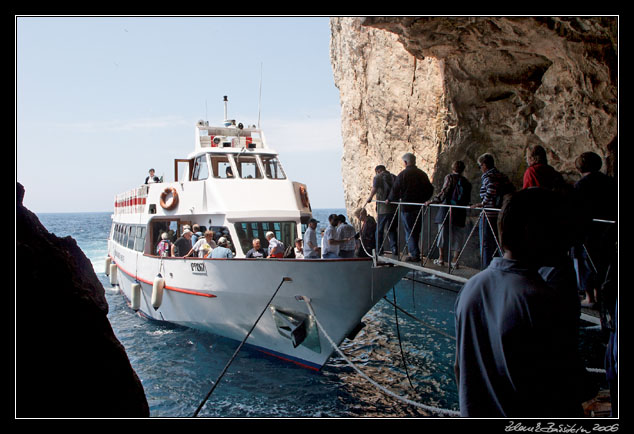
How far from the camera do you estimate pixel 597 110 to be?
1214 cm

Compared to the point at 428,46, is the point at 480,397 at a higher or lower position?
lower

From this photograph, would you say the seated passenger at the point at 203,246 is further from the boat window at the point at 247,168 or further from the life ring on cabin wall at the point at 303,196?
the life ring on cabin wall at the point at 303,196

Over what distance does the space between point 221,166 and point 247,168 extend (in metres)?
0.71

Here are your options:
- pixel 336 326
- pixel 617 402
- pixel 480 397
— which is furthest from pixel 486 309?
pixel 336 326

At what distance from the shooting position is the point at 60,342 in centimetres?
326

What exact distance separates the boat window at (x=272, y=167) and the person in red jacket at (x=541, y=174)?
354 inches

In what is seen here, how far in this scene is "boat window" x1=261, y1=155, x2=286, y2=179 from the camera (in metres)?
14.0

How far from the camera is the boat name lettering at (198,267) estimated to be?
37.5 ft

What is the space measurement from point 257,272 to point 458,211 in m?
4.39

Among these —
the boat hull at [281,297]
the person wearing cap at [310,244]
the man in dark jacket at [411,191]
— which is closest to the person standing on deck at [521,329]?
the man in dark jacket at [411,191]

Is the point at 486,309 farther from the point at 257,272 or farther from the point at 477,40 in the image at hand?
the point at 477,40

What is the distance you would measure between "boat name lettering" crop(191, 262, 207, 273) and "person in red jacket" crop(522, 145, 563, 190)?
7.75 meters

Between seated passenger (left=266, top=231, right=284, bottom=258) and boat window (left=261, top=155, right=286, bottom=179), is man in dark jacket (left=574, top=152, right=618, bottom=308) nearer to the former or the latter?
seated passenger (left=266, top=231, right=284, bottom=258)

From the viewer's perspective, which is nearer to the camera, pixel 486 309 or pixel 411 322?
pixel 486 309
